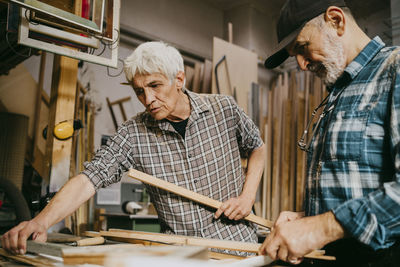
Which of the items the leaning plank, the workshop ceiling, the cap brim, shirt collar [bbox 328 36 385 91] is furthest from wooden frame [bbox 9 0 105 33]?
the workshop ceiling

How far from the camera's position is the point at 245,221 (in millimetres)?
1822

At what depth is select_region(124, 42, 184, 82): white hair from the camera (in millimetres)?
1697

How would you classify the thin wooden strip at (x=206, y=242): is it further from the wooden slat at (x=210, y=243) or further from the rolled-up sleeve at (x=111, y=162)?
the rolled-up sleeve at (x=111, y=162)

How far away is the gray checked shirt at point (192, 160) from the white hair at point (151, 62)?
0.79ft

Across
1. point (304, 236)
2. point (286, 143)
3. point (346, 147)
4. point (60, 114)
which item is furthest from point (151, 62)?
point (286, 143)

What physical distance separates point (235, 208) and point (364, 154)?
2.53 feet

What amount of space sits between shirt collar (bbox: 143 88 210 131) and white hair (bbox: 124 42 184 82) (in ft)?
0.67

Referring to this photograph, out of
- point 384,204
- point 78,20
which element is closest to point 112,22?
point 78,20

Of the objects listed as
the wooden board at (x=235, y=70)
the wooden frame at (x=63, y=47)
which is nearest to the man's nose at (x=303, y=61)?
the wooden frame at (x=63, y=47)

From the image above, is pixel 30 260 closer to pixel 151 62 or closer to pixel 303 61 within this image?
pixel 151 62

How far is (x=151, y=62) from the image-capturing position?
1.70m

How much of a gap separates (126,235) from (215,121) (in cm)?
82

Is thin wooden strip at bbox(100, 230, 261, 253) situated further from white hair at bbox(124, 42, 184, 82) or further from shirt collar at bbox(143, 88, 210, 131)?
white hair at bbox(124, 42, 184, 82)

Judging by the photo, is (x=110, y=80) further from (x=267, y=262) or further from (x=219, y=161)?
(x=267, y=262)
